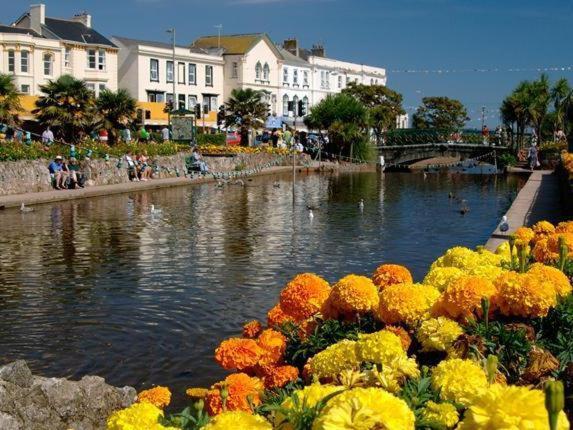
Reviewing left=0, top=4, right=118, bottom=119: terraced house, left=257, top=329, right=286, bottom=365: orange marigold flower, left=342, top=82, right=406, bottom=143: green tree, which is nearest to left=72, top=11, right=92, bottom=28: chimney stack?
left=0, top=4, right=118, bottom=119: terraced house

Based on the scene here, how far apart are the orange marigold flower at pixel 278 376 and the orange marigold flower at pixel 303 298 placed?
78 cm

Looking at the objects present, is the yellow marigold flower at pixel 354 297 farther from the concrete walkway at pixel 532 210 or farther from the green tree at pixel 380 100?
the green tree at pixel 380 100

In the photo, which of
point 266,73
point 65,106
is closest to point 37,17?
point 65,106

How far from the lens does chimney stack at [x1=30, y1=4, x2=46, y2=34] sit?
55.8 meters

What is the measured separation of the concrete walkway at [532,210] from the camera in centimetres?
1477

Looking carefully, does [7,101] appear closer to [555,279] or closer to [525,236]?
[525,236]

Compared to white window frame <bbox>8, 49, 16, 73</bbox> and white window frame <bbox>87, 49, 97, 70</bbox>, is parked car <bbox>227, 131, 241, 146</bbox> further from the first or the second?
white window frame <bbox>8, 49, 16, 73</bbox>

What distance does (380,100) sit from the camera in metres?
87.8

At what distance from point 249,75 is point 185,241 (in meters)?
57.5

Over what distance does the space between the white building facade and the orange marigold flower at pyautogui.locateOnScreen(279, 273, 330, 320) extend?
5203cm

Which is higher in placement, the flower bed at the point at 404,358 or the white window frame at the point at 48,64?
the white window frame at the point at 48,64

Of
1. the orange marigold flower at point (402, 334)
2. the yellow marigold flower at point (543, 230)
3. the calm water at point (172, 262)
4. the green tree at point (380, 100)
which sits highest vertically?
the green tree at point (380, 100)

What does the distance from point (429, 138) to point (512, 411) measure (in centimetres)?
6601

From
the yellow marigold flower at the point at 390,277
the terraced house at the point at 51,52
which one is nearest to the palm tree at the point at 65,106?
the terraced house at the point at 51,52
